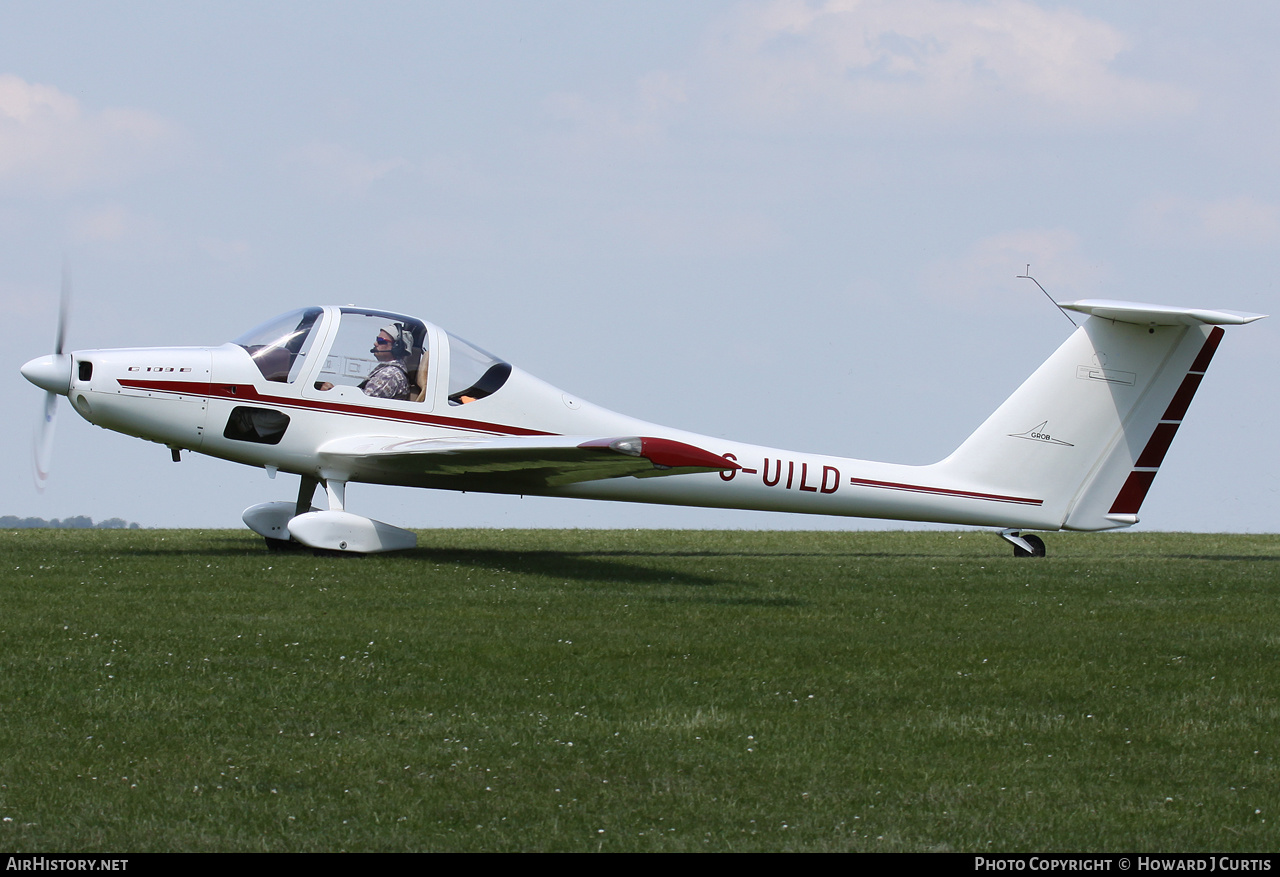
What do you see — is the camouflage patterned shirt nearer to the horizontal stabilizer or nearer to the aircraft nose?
the aircraft nose

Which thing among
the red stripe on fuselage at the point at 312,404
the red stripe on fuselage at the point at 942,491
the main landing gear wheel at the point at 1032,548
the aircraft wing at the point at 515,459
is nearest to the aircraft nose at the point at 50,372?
the red stripe on fuselage at the point at 312,404

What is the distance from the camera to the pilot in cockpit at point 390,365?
14.1 meters

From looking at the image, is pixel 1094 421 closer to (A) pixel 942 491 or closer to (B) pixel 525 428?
(A) pixel 942 491

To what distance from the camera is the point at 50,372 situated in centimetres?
1325

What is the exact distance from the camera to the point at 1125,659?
27.0 ft

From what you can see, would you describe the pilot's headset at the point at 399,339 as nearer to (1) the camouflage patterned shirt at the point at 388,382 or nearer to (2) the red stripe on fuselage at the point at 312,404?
(1) the camouflage patterned shirt at the point at 388,382

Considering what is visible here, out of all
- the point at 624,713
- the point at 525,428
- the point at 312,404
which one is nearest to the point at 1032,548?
the point at 525,428

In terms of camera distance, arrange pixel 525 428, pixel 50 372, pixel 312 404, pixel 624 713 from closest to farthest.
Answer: pixel 624 713 < pixel 50 372 < pixel 312 404 < pixel 525 428

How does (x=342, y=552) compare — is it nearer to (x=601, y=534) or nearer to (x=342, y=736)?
(x=601, y=534)

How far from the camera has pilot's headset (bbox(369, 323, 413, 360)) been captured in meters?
14.1

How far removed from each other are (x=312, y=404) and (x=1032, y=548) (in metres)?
8.85

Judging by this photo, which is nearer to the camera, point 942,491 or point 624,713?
point 624,713

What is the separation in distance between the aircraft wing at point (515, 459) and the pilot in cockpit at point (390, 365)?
1.77 feet

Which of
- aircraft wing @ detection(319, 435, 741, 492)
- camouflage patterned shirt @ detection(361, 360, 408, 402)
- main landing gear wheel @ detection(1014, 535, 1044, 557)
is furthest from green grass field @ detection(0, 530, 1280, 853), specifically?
main landing gear wheel @ detection(1014, 535, 1044, 557)
